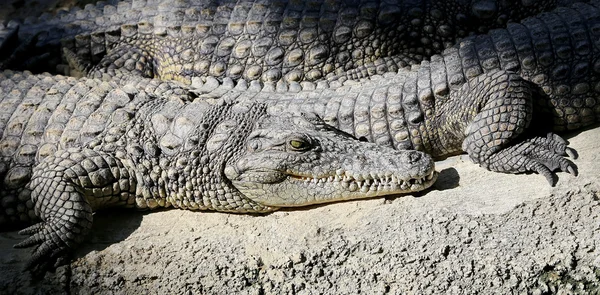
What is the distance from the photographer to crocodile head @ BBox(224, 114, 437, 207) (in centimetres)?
356

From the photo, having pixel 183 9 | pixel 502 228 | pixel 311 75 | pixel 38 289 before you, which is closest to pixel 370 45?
pixel 311 75

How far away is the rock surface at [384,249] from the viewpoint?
10.2ft

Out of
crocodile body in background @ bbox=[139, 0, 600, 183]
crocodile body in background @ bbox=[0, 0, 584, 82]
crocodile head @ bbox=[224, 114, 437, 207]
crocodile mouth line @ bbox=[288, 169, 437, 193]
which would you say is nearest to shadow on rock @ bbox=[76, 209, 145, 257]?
crocodile head @ bbox=[224, 114, 437, 207]

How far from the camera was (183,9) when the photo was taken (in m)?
5.33

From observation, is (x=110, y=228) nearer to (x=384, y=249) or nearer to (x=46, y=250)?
(x=46, y=250)

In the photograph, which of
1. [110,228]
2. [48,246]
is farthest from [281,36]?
[48,246]

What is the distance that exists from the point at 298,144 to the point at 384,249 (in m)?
0.76

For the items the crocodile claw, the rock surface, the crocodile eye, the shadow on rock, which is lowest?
the shadow on rock

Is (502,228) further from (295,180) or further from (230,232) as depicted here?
(230,232)

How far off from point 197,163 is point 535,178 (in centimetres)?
172

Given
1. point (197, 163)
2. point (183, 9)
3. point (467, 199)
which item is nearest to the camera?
point (467, 199)

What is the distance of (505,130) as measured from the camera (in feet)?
12.5

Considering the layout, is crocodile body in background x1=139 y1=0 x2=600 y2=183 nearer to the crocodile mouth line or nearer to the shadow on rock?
the crocodile mouth line

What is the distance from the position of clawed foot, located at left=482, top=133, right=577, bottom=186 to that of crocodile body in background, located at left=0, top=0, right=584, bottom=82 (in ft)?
4.44
